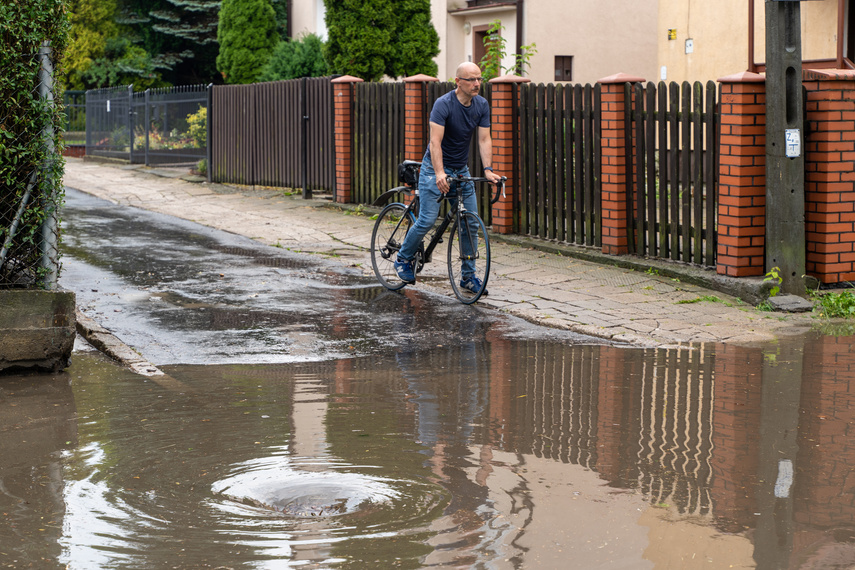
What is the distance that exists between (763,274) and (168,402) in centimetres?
526

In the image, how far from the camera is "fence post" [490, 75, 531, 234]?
1180 cm

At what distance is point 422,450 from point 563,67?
2088 centimetres

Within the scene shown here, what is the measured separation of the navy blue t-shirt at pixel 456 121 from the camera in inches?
349

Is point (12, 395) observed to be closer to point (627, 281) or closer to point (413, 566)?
point (413, 566)

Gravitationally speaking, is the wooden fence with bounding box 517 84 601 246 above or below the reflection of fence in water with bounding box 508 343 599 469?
above

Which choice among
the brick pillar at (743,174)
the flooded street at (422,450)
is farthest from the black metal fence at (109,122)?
the brick pillar at (743,174)

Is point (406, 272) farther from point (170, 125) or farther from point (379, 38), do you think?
point (170, 125)

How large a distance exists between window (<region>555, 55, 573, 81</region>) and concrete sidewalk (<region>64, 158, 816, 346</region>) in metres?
10.7

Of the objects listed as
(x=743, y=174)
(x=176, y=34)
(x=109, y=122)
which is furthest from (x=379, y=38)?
(x=743, y=174)

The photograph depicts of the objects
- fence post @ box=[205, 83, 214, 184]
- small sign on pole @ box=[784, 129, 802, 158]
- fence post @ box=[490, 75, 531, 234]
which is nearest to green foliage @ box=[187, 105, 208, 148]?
fence post @ box=[205, 83, 214, 184]

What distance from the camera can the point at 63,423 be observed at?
215 inches

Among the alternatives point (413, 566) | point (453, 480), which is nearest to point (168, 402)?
point (453, 480)

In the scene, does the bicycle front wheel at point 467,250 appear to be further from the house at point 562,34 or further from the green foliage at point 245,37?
the green foliage at point 245,37

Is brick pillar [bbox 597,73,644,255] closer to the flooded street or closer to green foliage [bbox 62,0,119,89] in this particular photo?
→ the flooded street
